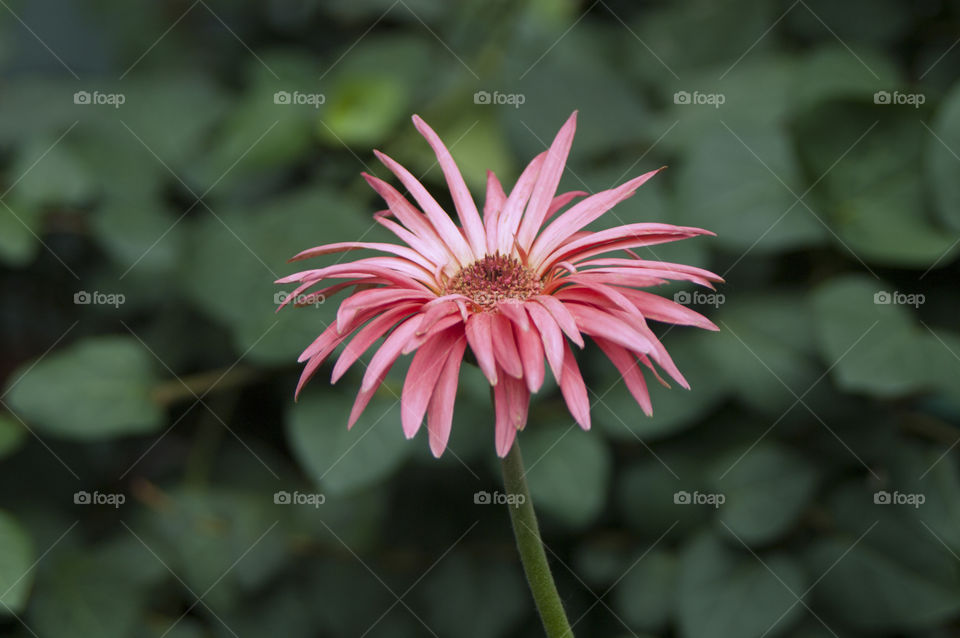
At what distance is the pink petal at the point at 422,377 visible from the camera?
0.51 metres

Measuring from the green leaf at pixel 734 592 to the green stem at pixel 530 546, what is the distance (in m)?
0.50

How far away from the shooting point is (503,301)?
1.96 ft

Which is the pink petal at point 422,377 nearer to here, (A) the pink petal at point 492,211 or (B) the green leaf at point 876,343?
(A) the pink petal at point 492,211

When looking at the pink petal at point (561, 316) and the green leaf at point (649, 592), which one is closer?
the pink petal at point (561, 316)

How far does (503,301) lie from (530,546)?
168 millimetres

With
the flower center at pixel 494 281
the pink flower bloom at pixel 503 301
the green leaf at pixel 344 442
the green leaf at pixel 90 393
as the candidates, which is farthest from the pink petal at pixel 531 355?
the green leaf at pixel 90 393

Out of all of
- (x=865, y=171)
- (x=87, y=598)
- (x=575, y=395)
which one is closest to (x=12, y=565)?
(x=87, y=598)

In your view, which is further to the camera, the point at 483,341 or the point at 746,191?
the point at 746,191

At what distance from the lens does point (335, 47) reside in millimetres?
1704

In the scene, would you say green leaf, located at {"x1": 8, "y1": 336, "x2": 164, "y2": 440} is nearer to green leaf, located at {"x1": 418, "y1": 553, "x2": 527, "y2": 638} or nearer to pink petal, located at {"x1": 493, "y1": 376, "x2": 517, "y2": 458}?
green leaf, located at {"x1": 418, "y1": 553, "x2": 527, "y2": 638}

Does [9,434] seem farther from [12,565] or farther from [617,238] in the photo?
[617,238]

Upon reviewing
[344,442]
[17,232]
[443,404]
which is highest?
[17,232]

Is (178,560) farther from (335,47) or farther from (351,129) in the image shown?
(335,47)

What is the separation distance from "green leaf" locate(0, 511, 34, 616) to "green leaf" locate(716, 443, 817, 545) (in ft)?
2.68
